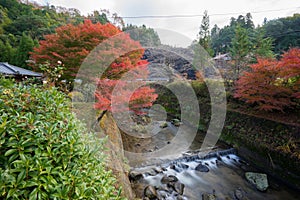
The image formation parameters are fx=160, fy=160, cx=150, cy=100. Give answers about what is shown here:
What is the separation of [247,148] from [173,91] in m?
8.45

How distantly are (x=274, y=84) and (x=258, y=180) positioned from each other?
Result: 3.83 meters

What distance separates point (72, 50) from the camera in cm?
474

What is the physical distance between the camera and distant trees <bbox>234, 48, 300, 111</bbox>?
5.79 metres

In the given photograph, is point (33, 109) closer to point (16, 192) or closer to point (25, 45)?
point (16, 192)

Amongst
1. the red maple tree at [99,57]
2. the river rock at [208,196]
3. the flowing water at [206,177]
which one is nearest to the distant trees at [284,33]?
the flowing water at [206,177]

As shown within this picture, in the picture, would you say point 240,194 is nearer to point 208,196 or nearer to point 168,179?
point 208,196

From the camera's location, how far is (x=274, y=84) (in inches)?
256

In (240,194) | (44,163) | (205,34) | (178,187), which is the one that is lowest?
(240,194)

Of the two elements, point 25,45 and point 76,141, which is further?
point 25,45

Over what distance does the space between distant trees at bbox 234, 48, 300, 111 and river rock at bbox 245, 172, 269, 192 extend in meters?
2.75

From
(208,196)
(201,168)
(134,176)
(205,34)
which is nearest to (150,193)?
(134,176)

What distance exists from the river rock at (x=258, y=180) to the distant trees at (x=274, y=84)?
108 inches

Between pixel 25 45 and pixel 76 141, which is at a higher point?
pixel 25 45

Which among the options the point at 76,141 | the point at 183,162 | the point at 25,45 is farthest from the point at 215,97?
the point at 25,45
